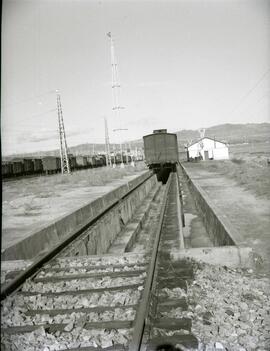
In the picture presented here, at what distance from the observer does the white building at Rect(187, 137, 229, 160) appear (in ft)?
258

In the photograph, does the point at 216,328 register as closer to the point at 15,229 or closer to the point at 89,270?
the point at 89,270

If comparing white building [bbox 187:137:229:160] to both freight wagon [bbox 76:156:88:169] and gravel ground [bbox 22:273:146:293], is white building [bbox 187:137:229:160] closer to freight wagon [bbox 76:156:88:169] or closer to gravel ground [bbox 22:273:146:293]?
freight wagon [bbox 76:156:88:169]

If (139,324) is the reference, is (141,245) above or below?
below

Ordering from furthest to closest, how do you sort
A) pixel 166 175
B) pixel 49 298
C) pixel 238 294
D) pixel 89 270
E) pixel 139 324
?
pixel 166 175
pixel 89 270
pixel 49 298
pixel 238 294
pixel 139 324

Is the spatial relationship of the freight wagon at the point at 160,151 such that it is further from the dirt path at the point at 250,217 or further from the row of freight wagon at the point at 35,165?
the dirt path at the point at 250,217

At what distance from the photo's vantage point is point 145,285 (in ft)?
16.5

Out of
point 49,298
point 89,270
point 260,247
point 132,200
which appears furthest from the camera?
point 132,200

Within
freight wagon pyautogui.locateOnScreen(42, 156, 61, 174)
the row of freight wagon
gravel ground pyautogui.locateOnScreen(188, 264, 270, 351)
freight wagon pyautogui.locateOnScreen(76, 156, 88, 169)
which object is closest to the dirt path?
gravel ground pyautogui.locateOnScreen(188, 264, 270, 351)

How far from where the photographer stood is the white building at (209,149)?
78.5 metres

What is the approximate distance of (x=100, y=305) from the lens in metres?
4.79

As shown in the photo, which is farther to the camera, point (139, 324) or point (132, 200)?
point (132, 200)

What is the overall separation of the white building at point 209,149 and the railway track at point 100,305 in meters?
73.7

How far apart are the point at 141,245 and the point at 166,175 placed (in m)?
25.8

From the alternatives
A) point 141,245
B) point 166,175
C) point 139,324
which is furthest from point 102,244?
point 166,175
